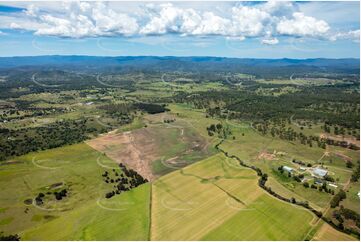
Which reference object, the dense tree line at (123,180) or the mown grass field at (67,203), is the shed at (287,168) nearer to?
the dense tree line at (123,180)

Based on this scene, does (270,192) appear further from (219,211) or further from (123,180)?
(123,180)

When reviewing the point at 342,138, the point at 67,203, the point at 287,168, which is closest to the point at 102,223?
the point at 67,203

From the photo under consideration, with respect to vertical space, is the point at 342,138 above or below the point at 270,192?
above

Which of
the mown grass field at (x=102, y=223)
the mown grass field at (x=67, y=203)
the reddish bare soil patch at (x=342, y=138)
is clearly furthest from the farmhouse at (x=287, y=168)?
the mown grass field at (x=102, y=223)

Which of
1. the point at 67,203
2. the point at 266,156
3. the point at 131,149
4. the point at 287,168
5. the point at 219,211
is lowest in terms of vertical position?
the point at 67,203

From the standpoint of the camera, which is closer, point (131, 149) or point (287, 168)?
point (287, 168)

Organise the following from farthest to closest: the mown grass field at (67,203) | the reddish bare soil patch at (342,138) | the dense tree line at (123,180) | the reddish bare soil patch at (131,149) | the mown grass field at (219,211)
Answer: the reddish bare soil patch at (342,138) < the reddish bare soil patch at (131,149) < the dense tree line at (123,180) < the mown grass field at (67,203) < the mown grass field at (219,211)

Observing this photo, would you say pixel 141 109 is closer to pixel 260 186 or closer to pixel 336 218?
pixel 260 186

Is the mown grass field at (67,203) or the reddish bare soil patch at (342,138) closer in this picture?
the mown grass field at (67,203)
